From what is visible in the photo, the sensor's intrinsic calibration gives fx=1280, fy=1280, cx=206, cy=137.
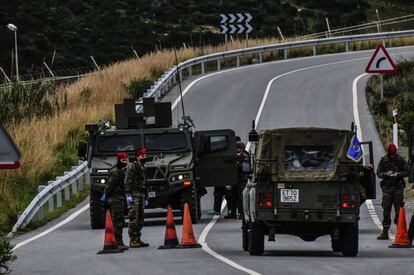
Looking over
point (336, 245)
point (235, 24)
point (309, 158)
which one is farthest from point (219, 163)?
point (235, 24)

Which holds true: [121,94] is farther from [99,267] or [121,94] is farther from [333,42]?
[99,267]

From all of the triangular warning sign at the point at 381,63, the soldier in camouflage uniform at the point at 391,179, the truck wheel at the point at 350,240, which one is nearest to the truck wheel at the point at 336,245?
the truck wheel at the point at 350,240

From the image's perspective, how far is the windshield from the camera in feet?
85.1

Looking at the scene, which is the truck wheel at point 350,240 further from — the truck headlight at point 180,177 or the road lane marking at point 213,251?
the truck headlight at point 180,177

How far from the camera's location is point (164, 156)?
84.2ft

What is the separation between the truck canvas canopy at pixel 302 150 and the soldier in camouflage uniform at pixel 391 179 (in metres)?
3.07

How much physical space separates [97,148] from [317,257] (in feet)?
28.1

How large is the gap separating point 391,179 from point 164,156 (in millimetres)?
5404

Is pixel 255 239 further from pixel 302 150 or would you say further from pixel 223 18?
pixel 223 18

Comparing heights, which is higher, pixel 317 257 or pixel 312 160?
pixel 312 160

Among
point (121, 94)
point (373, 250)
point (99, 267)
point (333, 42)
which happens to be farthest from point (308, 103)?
point (99, 267)

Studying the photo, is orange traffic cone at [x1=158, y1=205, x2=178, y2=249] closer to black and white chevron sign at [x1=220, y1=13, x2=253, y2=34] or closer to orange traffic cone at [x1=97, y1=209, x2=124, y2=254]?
orange traffic cone at [x1=97, y1=209, x2=124, y2=254]

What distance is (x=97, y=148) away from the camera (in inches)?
1025

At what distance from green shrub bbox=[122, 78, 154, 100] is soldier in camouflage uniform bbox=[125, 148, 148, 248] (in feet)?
85.2
